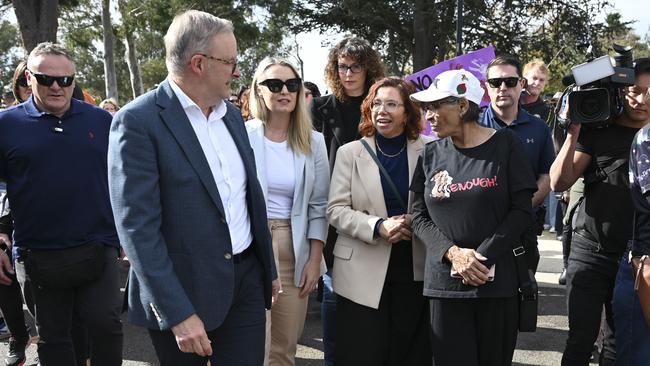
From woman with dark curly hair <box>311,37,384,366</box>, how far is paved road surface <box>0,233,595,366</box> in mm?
1596

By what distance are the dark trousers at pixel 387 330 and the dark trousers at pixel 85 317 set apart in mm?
1207

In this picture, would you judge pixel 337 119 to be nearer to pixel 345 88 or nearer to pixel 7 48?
pixel 345 88

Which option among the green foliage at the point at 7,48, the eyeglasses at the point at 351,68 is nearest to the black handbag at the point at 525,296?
the eyeglasses at the point at 351,68

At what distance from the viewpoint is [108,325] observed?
127 inches

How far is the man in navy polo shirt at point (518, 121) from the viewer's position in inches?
148

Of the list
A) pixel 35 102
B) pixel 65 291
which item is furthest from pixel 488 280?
pixel 35 102

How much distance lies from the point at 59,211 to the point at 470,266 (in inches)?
83.9

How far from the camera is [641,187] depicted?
2201 mm

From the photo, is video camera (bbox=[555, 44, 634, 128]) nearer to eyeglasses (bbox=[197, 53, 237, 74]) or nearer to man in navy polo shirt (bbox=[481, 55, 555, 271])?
man in navy polo shirt (bbox=[481, 55, 555, 271])

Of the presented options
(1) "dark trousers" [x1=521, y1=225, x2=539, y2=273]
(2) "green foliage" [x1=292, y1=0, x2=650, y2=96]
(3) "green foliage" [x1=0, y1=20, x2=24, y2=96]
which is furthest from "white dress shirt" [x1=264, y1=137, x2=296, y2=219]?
(3) "green foliage" [x1=0, y1=20, x2=24, y2=96]

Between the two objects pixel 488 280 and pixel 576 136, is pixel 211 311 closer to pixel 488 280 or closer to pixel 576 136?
pixel 488 280

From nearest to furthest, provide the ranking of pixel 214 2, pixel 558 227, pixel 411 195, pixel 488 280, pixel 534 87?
pixel 488 280 < pixel 411 195 < pixel 534 87 < pixel 558 227 < pixel 214 2

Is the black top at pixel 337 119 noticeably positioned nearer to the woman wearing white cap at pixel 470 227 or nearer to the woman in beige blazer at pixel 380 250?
the woman in beige blazer at pixel 380 250

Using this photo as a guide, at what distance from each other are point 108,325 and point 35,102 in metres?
1.27
